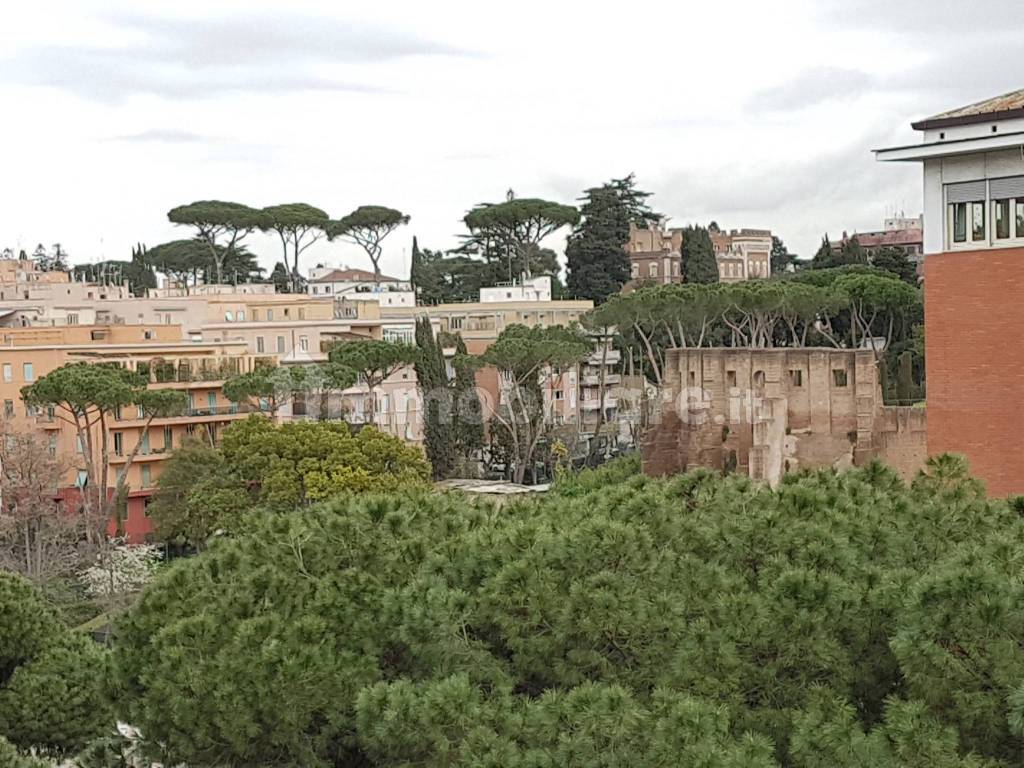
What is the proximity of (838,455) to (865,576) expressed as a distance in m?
14.1

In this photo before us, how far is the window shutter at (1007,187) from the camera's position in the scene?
1209 centimetres

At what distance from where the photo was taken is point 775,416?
2114 centimetres

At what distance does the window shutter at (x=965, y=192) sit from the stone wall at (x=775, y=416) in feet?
23.4

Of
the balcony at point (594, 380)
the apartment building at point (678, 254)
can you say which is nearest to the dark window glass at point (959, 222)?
the balcony at point (594, 380)

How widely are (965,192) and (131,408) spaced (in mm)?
22135

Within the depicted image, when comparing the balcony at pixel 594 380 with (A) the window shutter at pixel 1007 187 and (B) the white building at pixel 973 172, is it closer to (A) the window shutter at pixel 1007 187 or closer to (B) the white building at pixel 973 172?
(B) the white building at pixel 973 172

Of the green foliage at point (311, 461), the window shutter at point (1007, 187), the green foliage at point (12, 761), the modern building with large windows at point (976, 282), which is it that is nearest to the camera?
the green foliage at point (12, 761)

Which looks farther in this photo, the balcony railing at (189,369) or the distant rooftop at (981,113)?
the balcony railing at (189,369)

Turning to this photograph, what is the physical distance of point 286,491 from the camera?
25141 mm

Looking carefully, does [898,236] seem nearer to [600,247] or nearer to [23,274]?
[600,247]

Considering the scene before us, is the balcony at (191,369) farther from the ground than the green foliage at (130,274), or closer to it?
closer to it

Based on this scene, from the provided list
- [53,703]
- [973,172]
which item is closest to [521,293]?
[973,172]

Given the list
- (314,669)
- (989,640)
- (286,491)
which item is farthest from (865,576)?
(286,491)

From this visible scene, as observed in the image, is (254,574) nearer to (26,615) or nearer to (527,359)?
(26,615)
